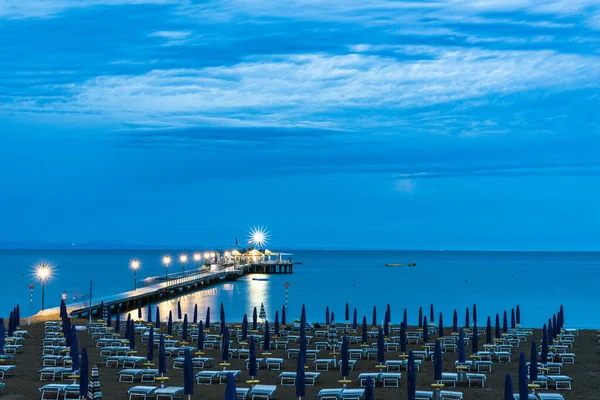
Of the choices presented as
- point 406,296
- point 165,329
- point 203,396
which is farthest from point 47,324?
point 406,296

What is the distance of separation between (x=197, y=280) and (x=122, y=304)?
85.6 feet

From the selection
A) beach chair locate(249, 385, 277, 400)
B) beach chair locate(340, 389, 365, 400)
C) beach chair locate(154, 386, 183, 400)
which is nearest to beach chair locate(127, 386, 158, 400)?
beach chair locate(154, 386, 183, 400)

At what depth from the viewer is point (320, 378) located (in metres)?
26.4

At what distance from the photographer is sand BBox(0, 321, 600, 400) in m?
23.2

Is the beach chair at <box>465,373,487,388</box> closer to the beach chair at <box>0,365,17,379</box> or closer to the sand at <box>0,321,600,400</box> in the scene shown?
the sand at <box>0,321,600,400</box>

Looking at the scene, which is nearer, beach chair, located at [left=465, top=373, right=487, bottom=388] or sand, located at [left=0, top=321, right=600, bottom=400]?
sand, located at [left=0, top=321, right=600, bottom=400]

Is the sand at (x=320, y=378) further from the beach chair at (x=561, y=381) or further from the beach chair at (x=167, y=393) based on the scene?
the beach chair at (x=167, y=393)

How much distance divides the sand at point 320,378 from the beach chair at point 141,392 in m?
0.27

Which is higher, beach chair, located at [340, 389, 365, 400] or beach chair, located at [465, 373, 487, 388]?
beach chair, located at [465, 373, 487, 388]

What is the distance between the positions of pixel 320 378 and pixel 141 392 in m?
6.70

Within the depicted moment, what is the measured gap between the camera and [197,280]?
86.2m

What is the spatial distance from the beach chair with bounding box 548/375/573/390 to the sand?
27 cm

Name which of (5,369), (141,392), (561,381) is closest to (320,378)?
(141,392)

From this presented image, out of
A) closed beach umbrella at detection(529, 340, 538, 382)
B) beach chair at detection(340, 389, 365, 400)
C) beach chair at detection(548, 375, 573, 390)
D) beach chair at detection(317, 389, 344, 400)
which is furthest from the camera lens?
beach chair at detection(548, 375, 573, 390)
